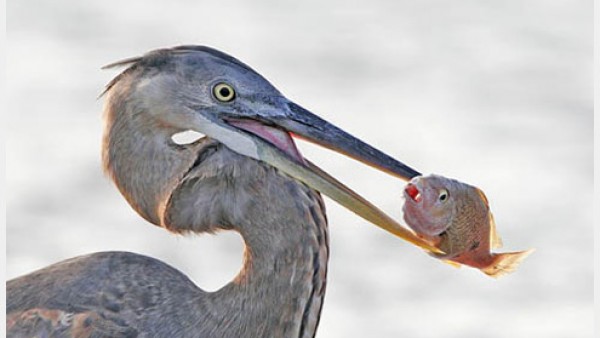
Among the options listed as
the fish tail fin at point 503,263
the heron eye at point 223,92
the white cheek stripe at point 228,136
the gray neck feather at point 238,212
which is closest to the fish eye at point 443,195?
the fish tail fin at point 503,263

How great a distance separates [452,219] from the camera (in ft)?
19.9

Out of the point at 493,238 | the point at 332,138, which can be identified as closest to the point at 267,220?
the point at 332,138

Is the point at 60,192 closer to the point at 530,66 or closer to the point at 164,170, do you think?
the point at 530,66

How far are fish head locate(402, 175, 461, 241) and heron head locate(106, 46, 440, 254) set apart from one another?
4 cm

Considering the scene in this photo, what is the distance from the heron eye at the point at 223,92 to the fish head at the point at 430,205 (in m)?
0.59

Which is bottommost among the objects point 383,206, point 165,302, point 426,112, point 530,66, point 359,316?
point 165,302

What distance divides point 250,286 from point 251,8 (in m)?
8.49

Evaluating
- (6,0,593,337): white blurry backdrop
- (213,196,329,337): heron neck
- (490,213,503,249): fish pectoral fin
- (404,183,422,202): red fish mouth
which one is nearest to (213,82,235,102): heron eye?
(213,196,329,337): heron neck

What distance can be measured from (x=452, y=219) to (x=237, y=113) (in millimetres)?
720

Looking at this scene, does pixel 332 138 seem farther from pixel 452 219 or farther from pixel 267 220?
pixel 452 219

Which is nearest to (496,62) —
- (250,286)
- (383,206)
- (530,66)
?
(530,66)

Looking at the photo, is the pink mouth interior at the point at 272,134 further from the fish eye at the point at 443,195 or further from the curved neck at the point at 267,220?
the fish eye at the point at 443,195

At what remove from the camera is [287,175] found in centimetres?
598

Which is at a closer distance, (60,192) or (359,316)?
(359,316)
